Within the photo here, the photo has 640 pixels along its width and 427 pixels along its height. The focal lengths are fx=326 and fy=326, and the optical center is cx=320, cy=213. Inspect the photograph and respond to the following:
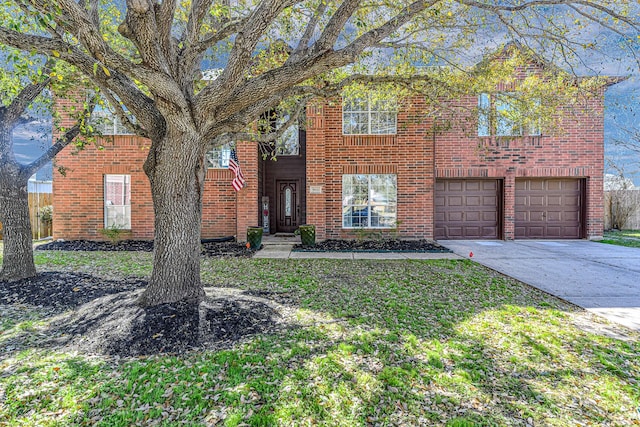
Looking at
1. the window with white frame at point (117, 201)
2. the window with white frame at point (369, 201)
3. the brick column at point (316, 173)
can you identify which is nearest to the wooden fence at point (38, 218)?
the window with white frame at point (117, 201)

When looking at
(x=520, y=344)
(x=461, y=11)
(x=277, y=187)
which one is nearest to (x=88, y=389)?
(x=520, y=344)

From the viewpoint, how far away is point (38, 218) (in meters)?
11.8

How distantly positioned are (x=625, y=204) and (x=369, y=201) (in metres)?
12.2

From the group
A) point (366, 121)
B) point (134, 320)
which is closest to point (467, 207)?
point (366, 121)

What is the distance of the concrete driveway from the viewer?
15.6ft

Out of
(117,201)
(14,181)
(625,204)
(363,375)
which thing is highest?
(14,181)

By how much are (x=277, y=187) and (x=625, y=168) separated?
17659 millimetres

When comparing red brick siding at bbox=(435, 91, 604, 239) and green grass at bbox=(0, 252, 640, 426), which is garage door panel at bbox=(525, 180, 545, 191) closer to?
red brick siding at bbox=(435, 91, 604, 239)

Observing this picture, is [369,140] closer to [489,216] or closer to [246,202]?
[246,202]

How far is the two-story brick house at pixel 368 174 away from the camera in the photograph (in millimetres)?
10758

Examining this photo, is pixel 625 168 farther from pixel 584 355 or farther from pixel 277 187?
pixel 584 355

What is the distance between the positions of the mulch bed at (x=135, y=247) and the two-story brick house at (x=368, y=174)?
44cm

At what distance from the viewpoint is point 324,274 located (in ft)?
21.5

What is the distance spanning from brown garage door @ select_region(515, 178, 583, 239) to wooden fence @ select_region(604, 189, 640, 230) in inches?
188
